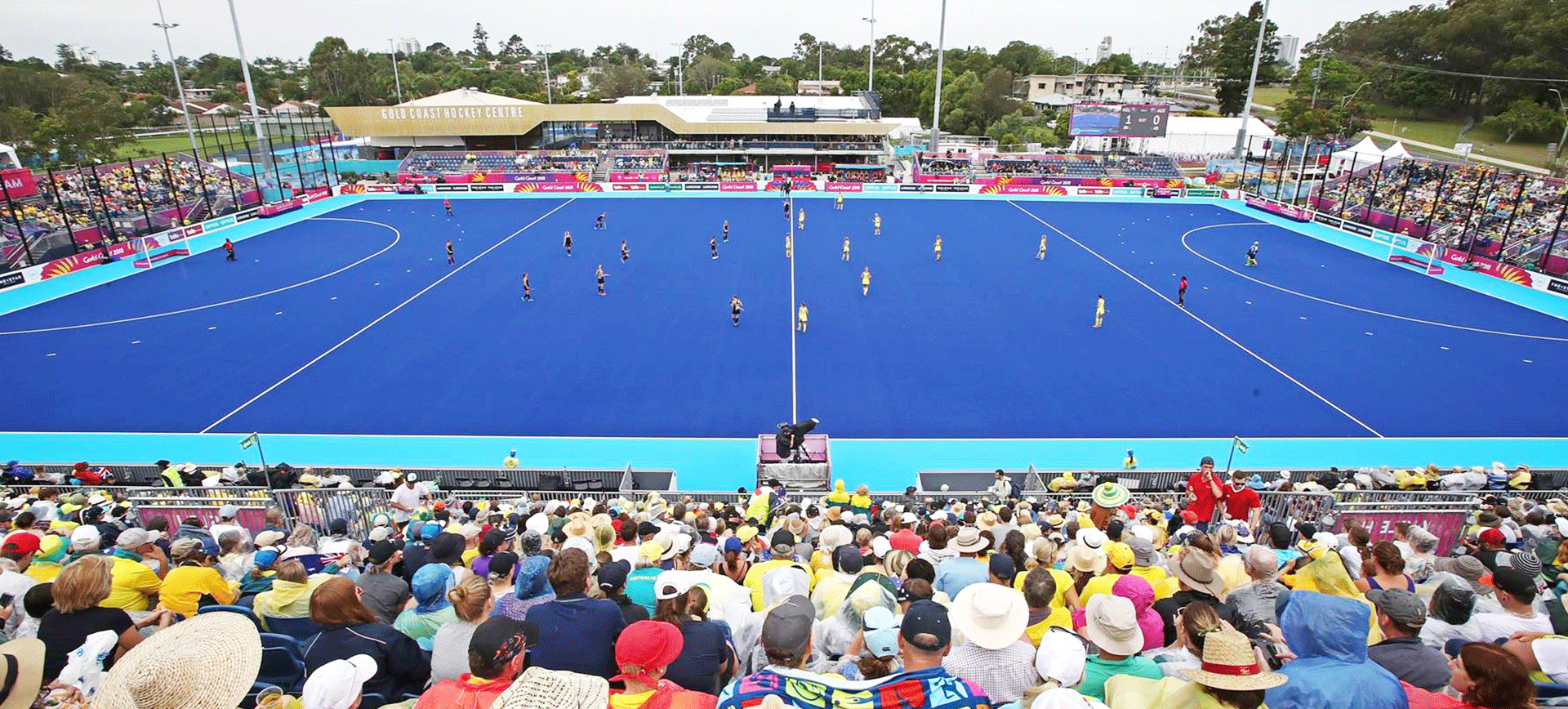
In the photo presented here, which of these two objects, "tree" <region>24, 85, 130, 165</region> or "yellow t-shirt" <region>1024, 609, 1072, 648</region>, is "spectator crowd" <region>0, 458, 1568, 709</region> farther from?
"tree" <region>24, 85, 130, 165</region>

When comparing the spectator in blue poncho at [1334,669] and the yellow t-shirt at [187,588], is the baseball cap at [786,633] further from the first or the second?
the yellow t-shirt at [187,588]

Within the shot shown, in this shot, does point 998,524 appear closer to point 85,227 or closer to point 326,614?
point 326,614

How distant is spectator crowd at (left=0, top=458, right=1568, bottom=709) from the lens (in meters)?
3.35

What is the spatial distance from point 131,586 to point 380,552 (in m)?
1.63

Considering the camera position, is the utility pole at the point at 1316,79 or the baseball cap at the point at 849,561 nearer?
the baseball cap at the point at 849,561

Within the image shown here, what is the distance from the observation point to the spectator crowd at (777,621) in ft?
11.0

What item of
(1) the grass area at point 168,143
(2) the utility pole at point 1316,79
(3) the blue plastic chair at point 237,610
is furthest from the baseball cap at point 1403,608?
(2) the utility pole at point 1316,79

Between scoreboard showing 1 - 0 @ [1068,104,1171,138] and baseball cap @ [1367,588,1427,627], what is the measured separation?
58.7 m

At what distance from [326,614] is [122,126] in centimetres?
9683

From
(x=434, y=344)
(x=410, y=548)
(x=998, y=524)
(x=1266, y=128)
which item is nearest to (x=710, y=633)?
(x=410, y=548)

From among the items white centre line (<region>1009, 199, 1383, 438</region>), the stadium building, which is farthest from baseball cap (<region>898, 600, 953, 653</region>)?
the stadium building

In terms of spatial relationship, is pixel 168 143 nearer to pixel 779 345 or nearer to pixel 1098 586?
pixel 779 345

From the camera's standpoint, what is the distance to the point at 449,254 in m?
32.0

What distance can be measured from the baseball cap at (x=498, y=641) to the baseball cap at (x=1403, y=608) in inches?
185
